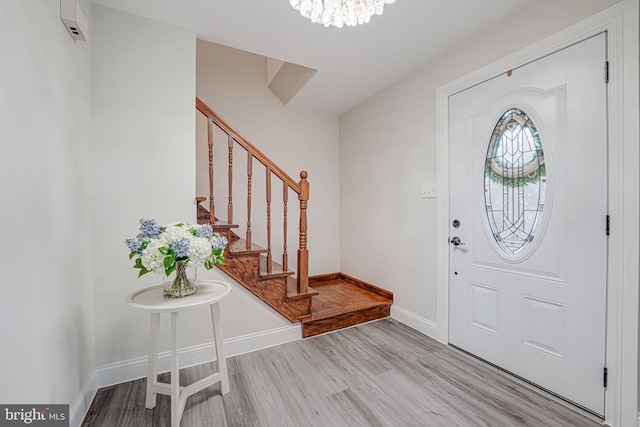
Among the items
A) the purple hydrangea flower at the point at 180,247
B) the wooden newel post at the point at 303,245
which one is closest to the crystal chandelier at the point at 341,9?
the wooden newel post at the point at 303,245

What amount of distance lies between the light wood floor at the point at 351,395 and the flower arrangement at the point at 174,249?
29.5 inches

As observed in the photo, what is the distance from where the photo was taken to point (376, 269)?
3.11 metres

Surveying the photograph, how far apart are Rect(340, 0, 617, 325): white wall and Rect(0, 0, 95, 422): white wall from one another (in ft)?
8.20

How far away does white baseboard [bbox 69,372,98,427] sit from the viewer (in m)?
1.38

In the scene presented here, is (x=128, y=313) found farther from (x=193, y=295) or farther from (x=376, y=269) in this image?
(x=376, y=269)

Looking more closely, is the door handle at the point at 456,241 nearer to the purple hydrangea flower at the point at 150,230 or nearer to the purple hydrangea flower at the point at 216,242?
the purple hydrangea flower at the point at 216,242

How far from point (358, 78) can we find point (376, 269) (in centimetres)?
206

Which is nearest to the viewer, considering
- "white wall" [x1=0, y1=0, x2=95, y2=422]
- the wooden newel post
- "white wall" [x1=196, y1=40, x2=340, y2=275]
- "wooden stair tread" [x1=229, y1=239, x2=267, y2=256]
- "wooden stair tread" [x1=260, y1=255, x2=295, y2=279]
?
"white wall" [x1=0, y1=0, x2=95, y2=422]

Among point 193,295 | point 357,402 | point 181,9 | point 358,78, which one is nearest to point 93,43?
point 181,9

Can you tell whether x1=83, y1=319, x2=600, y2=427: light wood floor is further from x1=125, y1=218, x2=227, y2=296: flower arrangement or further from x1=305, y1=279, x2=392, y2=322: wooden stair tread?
x1=125, y1=218, x2=227, y2=296: flower arrangement

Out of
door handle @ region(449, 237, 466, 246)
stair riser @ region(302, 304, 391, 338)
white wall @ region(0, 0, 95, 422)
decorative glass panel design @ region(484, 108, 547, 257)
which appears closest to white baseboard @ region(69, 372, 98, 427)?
white wall @ region(0, 0, 95, 422)

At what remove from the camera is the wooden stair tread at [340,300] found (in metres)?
2.56

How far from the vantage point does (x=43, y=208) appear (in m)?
1.14

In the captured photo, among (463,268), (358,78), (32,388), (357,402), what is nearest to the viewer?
(32,388)
